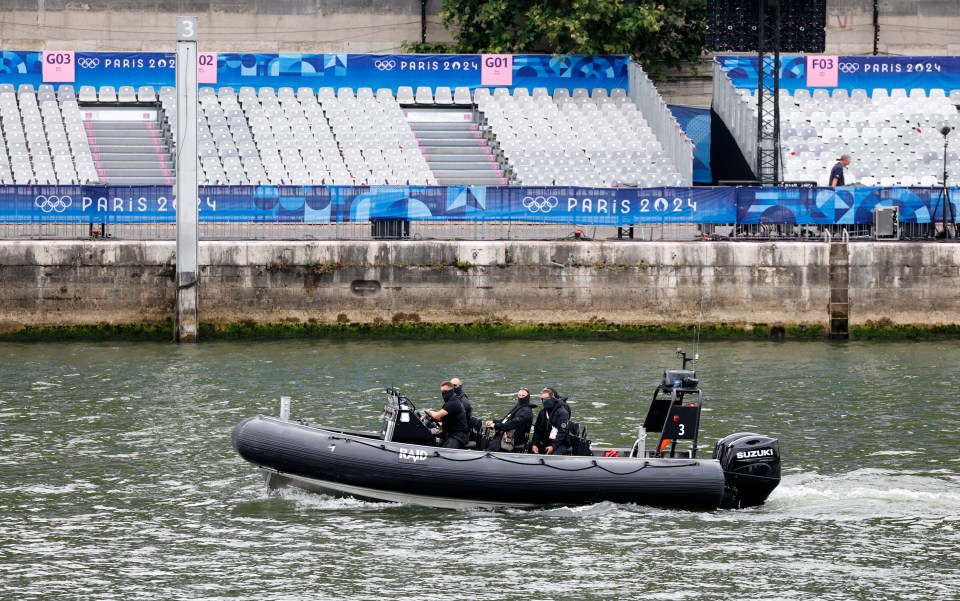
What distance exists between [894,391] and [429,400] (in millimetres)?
8573

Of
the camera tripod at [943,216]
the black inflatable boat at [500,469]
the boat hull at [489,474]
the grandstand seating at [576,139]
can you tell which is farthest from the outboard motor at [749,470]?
the grandstand seating at [576,139]

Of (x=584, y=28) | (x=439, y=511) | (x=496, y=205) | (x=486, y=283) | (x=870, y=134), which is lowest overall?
(x=439, y=511)

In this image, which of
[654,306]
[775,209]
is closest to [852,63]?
[775,209]

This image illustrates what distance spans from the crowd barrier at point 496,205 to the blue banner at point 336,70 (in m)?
10.8

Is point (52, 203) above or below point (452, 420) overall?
above

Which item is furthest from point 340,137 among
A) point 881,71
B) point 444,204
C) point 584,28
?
point 881,71

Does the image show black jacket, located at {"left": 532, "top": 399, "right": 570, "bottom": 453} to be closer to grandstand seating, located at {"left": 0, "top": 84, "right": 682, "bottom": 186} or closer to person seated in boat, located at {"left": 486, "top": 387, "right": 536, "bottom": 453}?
person seated in boat, located at {"left": 486, "top": 387, "right": 536, "bottom": 453}

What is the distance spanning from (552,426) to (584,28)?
90.1 ft

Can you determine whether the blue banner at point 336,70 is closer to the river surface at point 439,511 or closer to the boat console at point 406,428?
the river surface at point 439,511

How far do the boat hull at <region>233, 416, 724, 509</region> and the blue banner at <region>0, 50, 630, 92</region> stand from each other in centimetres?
2665

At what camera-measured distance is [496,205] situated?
3528 centimetres

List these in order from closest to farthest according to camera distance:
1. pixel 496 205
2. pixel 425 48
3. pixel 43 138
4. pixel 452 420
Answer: pixel 452 420
pixel 496 205
pixel 43 138
pixel 425 48

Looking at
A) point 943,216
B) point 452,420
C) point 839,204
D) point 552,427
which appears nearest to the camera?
point 552,427

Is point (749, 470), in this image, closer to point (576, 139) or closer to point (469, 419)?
point (469, 419)
